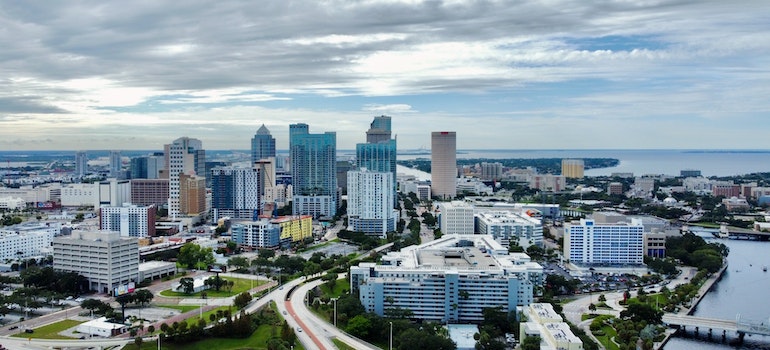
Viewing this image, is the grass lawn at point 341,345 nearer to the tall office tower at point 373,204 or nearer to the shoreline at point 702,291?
the shoreline at point 702,291

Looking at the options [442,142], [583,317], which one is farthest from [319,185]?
[583,317]

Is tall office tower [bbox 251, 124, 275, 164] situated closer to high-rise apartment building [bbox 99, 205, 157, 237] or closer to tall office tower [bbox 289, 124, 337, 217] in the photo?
tall office tower [bbox 289, 124, 337, 217]

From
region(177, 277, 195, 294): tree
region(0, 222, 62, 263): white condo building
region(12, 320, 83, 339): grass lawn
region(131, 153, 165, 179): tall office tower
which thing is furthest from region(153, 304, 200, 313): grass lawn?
region(131, 153, 165, 179): tall office tower

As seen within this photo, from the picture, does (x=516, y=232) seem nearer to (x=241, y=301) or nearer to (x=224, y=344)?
(x=241, y=301)

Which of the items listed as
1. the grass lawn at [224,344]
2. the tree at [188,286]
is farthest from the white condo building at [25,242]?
the grass lawn at [224,344]

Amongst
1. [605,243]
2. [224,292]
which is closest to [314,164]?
[605,243]

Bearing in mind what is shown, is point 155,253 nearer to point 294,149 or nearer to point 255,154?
point 294,149

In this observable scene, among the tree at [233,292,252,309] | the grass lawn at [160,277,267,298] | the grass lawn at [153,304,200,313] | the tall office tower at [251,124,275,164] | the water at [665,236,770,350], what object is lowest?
the water at [665,236,770,350]
